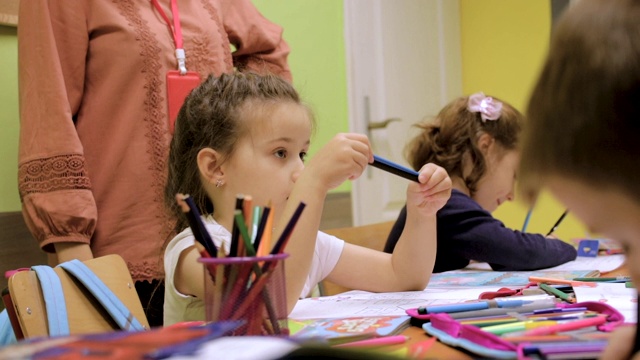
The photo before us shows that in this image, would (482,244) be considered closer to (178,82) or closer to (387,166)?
(387,166)

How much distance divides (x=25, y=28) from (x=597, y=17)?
3.88 feet

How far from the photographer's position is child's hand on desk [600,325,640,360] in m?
0.55

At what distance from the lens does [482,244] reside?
62.8 inches

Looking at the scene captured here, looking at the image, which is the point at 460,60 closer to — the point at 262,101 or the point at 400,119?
the point at 400,119

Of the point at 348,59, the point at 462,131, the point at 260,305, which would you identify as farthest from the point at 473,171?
the point at 260,305

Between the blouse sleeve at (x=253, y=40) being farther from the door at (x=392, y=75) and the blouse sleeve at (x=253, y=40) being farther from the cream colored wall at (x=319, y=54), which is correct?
the door at (x=392, y=75)

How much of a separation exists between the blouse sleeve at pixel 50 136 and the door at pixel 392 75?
1.52 meters

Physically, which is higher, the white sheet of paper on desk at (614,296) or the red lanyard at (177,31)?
the red lanyard at (177,31)

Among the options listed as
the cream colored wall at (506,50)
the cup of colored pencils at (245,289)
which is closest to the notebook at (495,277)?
the cup of colored pencils at (245,289)

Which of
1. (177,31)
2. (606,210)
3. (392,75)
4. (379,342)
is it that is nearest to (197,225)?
(379,342)

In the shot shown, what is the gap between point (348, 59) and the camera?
281 cm

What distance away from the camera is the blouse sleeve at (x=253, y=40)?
71.4 inches

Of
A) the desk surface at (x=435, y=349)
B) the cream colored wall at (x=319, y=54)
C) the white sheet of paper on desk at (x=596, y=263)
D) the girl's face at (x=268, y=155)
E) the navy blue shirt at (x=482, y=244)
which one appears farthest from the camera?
the cream colored wall at (x=319, y=54)

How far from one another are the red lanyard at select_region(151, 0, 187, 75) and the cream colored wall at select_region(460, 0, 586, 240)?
2.14 meters
